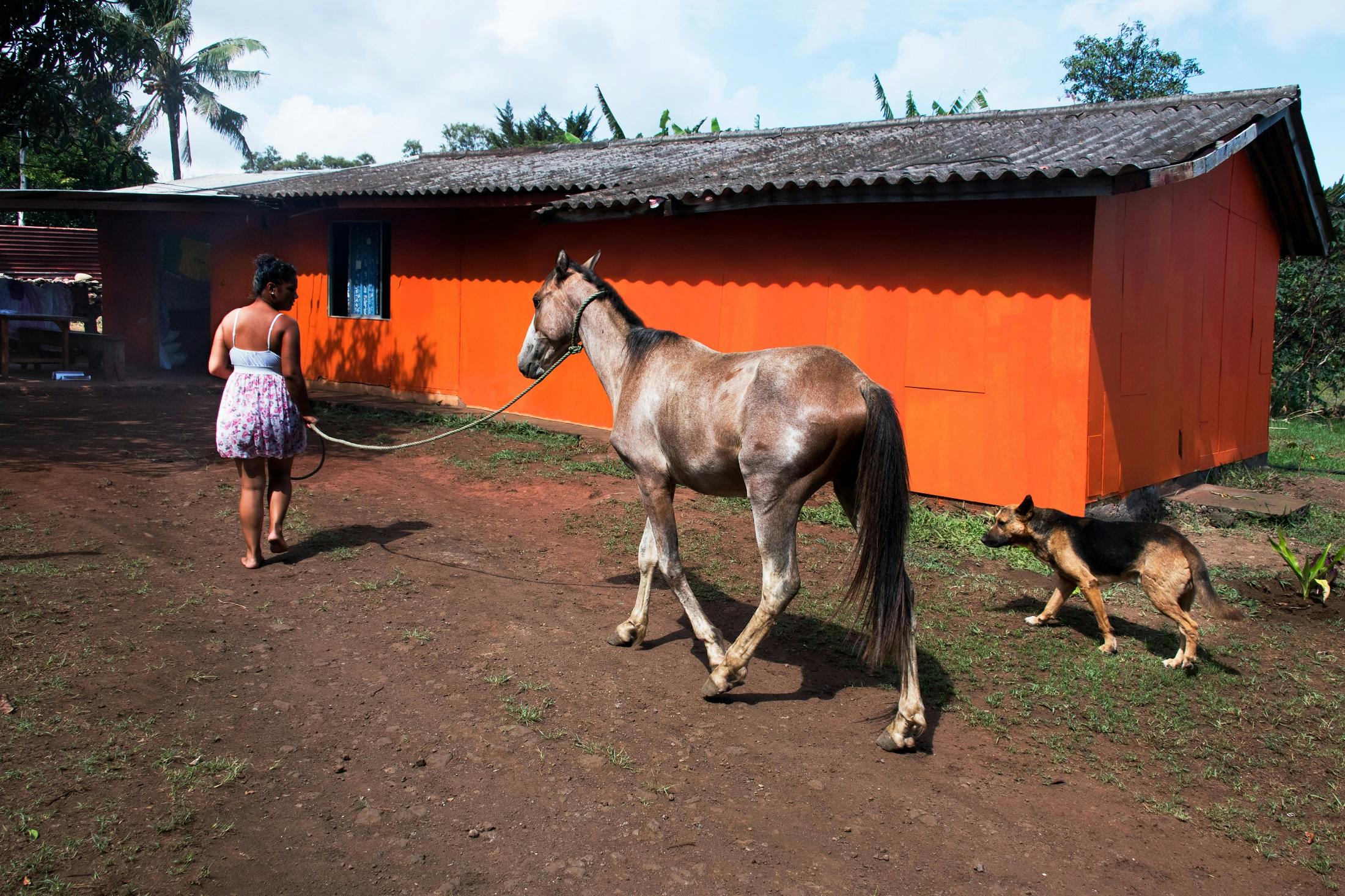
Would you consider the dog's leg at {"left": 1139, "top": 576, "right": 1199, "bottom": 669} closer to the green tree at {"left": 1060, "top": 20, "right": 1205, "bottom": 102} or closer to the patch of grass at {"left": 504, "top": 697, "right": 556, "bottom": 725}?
the patch of grass at {"left": 504, "top": 697, "right": 556, "bottom": 725}

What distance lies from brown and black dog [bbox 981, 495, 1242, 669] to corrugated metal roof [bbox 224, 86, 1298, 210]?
268cm

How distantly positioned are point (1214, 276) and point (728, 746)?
341 inches

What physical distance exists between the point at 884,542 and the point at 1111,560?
208 cm

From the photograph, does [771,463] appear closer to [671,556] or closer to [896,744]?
[671,556]

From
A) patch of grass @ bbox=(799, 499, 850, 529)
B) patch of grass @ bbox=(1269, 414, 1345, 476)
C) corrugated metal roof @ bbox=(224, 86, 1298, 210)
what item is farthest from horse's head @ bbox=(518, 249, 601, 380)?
patch of grass @ bbox=(1269, 414, 1345, 476)

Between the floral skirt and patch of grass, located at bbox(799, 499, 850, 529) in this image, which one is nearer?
the floral skirt

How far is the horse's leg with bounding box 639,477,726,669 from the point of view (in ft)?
14.9

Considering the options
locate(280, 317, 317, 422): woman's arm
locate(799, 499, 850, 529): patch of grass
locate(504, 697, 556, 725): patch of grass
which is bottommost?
locate(504, 697, 556, 725): patch of grass

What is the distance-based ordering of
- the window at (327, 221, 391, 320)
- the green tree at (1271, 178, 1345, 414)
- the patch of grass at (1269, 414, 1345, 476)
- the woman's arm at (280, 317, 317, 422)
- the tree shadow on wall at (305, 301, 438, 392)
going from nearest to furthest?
the woman's arm at (280, 317, 317, 422) < the patch of grass at (1269, 414, 1345, 476) < the tree shadow on wall at (305, 301, 438, 392) < the window at (327, 221, 391, 320) < the green tree at (1271, 178, 1345, 414)

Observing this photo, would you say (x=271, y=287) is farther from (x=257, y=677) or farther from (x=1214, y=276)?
(x=1214, y=276)

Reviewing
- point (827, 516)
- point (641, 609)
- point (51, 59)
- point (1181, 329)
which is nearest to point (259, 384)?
point (641, 609)

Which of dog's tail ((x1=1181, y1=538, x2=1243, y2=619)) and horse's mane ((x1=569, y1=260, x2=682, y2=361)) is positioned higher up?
horse's mane ((x1=569, y1=260, x2=682, y2=361))

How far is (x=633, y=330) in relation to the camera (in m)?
5.05

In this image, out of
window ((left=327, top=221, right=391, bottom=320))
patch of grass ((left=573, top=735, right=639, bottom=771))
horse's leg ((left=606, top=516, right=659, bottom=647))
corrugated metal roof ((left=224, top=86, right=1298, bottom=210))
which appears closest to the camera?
patch of grass ((left=573, top=735, right=639, bottom=771))
